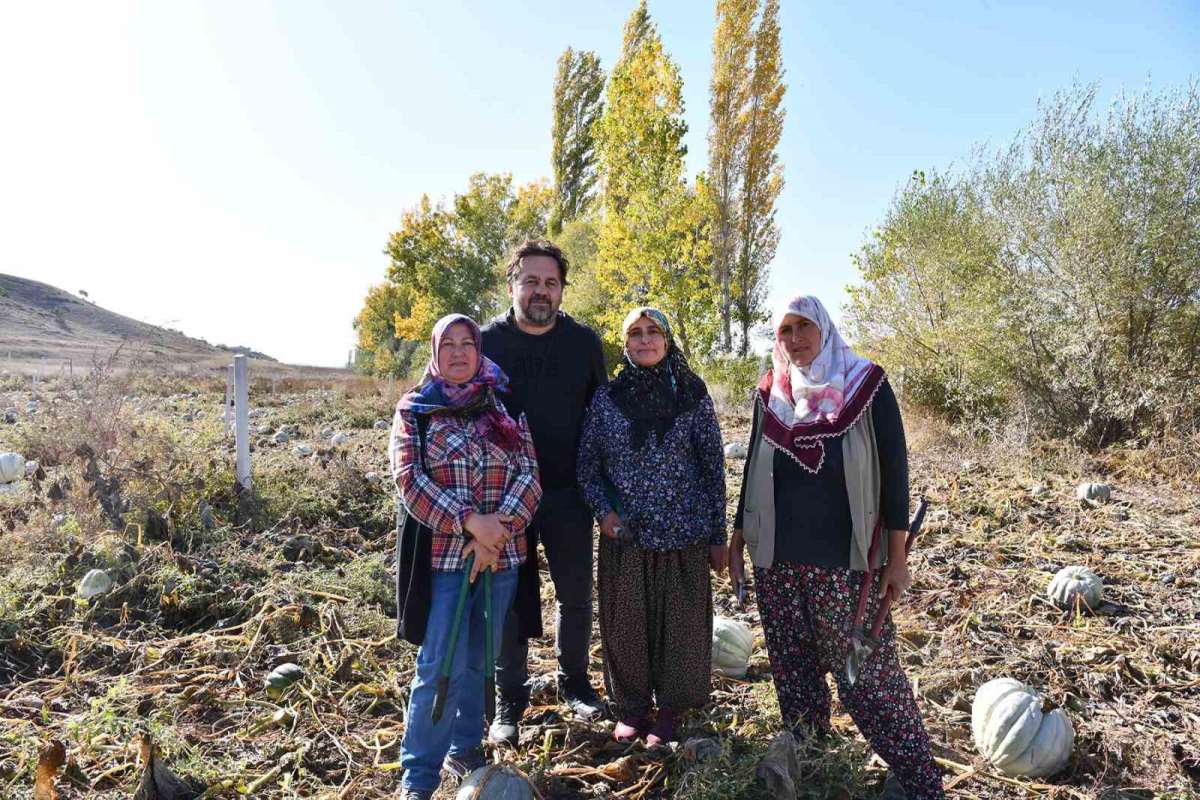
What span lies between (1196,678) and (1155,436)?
218 inches

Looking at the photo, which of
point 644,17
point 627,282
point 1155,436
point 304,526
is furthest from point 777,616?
point 644,17

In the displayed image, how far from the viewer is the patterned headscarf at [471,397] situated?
2578mm

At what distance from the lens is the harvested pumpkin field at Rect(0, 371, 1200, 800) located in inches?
104

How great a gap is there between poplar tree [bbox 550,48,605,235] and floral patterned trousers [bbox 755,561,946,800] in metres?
24.7

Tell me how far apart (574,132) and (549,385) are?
2637 centimetres

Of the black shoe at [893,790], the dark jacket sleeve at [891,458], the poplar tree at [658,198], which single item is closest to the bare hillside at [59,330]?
the poplar tree at [658,198]

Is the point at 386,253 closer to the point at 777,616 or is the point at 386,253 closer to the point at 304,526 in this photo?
the point at 304,526

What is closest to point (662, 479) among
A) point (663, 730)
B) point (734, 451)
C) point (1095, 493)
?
point (663, 730)

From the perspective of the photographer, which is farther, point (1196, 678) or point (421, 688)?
point (1196, 678)

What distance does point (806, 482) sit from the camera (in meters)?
2.54

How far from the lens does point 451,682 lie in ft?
8.34

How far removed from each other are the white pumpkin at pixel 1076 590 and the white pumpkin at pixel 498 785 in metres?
3.32

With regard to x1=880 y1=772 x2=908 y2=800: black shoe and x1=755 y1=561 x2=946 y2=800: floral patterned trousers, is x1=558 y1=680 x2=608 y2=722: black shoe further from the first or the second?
x1=880 y1=772 x2=908 y2=800: black shoe

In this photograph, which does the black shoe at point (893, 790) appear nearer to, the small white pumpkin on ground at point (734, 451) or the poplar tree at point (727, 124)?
the small white pumpkin on ground at point (734, 451)
